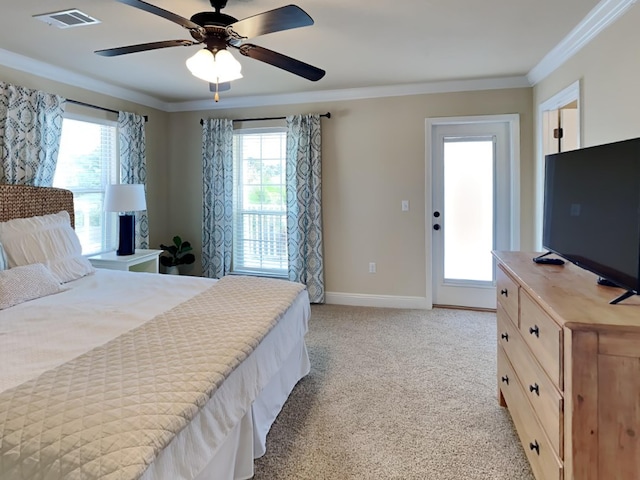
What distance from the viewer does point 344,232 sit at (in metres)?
4.48

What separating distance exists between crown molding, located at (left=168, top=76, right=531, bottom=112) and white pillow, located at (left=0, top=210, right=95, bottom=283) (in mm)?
2315

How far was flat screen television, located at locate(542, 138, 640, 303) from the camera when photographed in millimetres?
1345

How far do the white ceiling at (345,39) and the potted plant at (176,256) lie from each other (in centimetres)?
186

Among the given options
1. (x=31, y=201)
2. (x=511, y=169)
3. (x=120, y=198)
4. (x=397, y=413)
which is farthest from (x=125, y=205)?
(x=511, y=169)

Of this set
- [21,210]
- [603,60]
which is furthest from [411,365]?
[21,210]

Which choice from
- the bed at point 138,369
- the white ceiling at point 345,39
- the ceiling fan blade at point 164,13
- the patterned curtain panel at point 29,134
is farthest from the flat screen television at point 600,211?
the patterned curtain panel at point 29,134

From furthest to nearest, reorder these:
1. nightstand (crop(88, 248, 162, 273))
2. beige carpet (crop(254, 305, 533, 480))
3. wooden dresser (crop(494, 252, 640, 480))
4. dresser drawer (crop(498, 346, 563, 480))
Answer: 1. nightstand (crop(88, 248, 162, 273))
2. beige carpet (crop(254, 305, 533, 480))
3. dresser drawer (crop(498, 346, 563, 480))
4. wooden dresser (crop(494, 252, 640, 480))

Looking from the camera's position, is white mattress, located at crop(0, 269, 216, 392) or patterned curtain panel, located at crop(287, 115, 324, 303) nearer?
white mattress, located at crop(0, 269, 216, 392)

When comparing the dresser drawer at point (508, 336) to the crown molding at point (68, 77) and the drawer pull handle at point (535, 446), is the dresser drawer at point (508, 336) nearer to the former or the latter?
the drawer pull handle at point (535, 446)

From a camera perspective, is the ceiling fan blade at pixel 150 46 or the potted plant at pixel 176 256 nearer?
the ceiling fan blade at pixel 150 46

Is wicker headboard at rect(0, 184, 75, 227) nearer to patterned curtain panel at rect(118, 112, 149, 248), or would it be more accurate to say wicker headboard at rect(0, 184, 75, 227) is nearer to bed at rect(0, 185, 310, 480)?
bed at rect(0, 185, 310, 480)

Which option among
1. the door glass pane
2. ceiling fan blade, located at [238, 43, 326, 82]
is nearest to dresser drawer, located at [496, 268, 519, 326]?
ceiling fan blade, located at [238, 43, 326, 82]

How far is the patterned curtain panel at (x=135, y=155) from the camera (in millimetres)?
4168

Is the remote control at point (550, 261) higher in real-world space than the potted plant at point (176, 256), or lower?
higher
